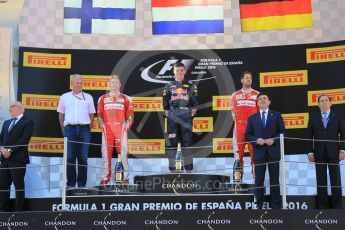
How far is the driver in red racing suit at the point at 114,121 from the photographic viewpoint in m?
8.20

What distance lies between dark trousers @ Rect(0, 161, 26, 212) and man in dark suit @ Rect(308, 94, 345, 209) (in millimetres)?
3505

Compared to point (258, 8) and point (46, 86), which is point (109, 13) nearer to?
point (46, 86)

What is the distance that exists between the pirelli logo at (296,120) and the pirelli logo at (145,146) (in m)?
1.88

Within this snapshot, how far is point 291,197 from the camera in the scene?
8.09 metres

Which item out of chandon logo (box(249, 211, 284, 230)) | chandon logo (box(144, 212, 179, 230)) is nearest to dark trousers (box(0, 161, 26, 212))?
chandon logo (box(144, 212, 179, 230))

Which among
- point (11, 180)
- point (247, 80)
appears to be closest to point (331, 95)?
point (247, 80)

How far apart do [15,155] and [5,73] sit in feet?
6.24

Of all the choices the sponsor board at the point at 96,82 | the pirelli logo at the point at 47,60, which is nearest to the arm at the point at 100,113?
the sponsor board at the point at 96,82

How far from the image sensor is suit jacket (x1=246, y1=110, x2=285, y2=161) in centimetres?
695

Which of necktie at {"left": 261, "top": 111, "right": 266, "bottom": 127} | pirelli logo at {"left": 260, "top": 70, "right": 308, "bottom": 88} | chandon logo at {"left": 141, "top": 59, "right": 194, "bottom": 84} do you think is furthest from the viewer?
chandon logo at {"left": 141, "top": 59, "right": 194, "bottom": 84}

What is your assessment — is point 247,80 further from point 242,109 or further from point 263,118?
point 263,118

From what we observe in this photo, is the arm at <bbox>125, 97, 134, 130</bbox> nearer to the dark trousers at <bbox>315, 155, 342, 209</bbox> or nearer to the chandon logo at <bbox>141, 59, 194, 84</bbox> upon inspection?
the chandon logo at <bbox>141, 59, 194, 84</bbox>

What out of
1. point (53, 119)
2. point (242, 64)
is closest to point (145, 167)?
point (53, 119)

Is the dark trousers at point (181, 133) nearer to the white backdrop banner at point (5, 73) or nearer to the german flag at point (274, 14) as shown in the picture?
the german flag at point (274, 14)
